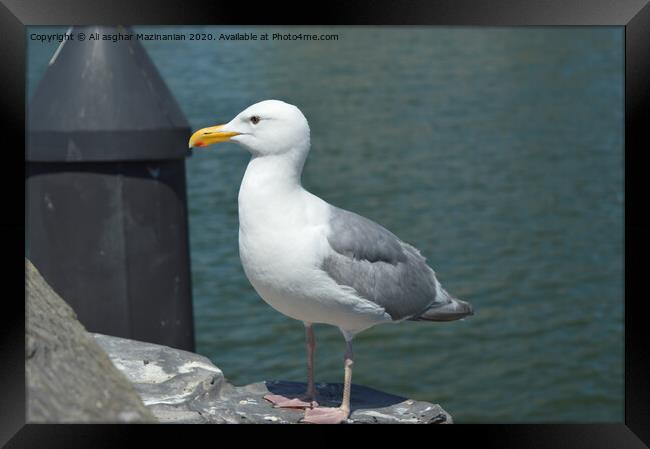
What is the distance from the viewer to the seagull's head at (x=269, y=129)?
4.61 meters

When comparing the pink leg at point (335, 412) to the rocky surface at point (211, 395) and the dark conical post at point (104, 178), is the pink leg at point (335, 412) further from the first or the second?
the dark conical post at point (104, 178)

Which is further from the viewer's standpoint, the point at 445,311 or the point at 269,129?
the point at 445,311

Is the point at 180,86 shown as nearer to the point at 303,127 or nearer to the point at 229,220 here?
the point at 229,220

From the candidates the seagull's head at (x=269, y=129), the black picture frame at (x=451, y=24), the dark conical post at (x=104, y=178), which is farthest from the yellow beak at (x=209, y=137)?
the dark conical post at (x=104, y=178)

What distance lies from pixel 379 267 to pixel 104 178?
83.9 inches

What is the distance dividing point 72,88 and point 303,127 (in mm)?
2196

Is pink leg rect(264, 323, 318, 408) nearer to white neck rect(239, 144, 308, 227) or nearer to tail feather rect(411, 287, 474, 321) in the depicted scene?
tail feather rect(411, 287, 474, 321)

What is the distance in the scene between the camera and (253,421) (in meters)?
4.76

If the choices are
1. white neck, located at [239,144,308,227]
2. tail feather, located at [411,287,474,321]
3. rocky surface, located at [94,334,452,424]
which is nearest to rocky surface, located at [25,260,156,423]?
rocky surface, located at [94,334,452,424]

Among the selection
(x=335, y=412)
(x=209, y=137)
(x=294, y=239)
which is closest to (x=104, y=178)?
(x=209, y=137)

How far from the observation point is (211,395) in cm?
498

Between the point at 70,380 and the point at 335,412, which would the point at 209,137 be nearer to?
the point at 335,412

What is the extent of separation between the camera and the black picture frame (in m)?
4.16

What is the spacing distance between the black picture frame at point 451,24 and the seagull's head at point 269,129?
49 centimetres
